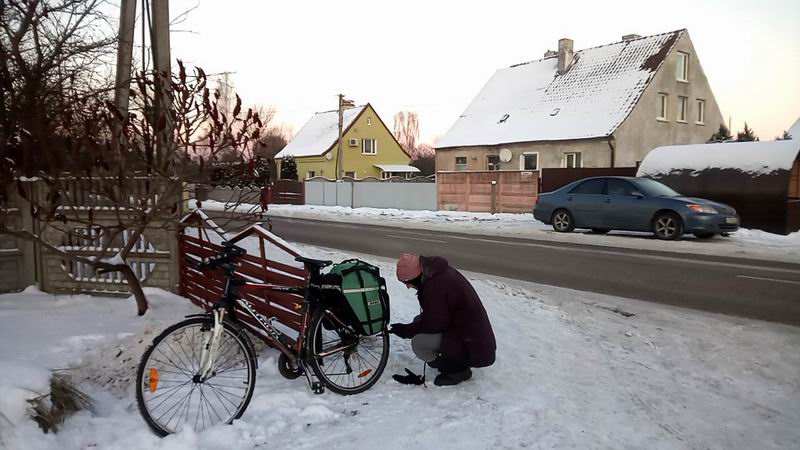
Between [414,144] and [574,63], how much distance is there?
67038mm

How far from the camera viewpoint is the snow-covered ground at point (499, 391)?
349 centimetres

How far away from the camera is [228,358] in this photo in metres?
3.61

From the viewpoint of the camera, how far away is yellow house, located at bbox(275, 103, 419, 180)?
48156 millimetres

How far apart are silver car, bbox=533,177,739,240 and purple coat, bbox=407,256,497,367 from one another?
1184 cm

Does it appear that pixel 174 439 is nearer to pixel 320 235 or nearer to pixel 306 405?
pixel 306 405

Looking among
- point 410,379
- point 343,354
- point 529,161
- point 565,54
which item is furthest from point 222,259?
point 565,54

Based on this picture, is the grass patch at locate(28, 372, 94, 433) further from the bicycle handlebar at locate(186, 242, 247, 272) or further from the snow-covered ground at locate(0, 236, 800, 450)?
the bicycle handlebar at locate(186, 242, 247, 272)

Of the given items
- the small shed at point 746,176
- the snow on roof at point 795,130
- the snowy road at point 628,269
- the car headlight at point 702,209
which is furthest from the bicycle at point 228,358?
the snow on roof at point 795,130

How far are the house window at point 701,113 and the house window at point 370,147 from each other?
1026 inches

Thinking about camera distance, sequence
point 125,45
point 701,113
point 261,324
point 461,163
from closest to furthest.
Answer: point 261,324
point 125,45
point 701,113
point 461,163

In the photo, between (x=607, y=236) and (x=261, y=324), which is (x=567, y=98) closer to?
(x=607, y=236)

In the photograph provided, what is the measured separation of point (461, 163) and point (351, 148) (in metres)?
16.8

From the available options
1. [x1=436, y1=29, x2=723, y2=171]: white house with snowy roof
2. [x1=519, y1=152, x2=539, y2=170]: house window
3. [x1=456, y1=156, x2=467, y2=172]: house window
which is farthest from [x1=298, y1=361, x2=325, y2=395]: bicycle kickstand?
[x1=456, y1=156, x2=467, y2=172]: house window

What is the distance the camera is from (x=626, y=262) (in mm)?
11016
